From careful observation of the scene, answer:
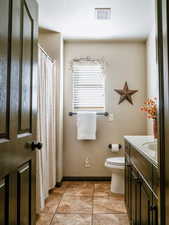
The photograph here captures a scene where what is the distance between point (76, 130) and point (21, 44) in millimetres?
2663

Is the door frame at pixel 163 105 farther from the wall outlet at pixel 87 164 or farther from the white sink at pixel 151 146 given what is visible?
the wall outlet at pixel 87 164

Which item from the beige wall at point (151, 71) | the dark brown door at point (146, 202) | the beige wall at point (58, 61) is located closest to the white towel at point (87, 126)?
the beige wall at point (58, 61)

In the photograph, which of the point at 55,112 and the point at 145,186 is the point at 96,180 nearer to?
the point at 55,112

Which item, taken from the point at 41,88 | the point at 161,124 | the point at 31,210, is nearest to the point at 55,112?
the point at 41,88

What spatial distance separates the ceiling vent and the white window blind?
98cm

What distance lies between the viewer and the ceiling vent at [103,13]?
9.12 ft

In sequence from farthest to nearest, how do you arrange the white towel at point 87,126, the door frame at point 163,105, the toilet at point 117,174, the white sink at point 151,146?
the white towel at point 87,126
the toilet at point 117,174
the white sink at point 151,146
the door frame at point 163,105

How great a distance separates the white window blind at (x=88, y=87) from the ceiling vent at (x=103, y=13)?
38.8 inches

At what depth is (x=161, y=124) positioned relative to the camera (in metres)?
0.85

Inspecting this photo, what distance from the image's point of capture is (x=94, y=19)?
3.03m

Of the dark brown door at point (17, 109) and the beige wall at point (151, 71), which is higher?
the beige wall at point (151, 71)

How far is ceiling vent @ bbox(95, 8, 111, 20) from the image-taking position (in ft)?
9.12

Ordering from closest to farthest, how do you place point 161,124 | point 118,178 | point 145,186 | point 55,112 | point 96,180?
point 161,124 → point 145,186 → point 118,178 → point 55,112 → point 96,180

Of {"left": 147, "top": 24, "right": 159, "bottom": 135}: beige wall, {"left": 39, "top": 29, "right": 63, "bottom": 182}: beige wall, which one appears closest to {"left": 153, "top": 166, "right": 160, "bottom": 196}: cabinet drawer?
{"left": 147, "top": 24, "right": 159, "bottom": 135}: beige wall
